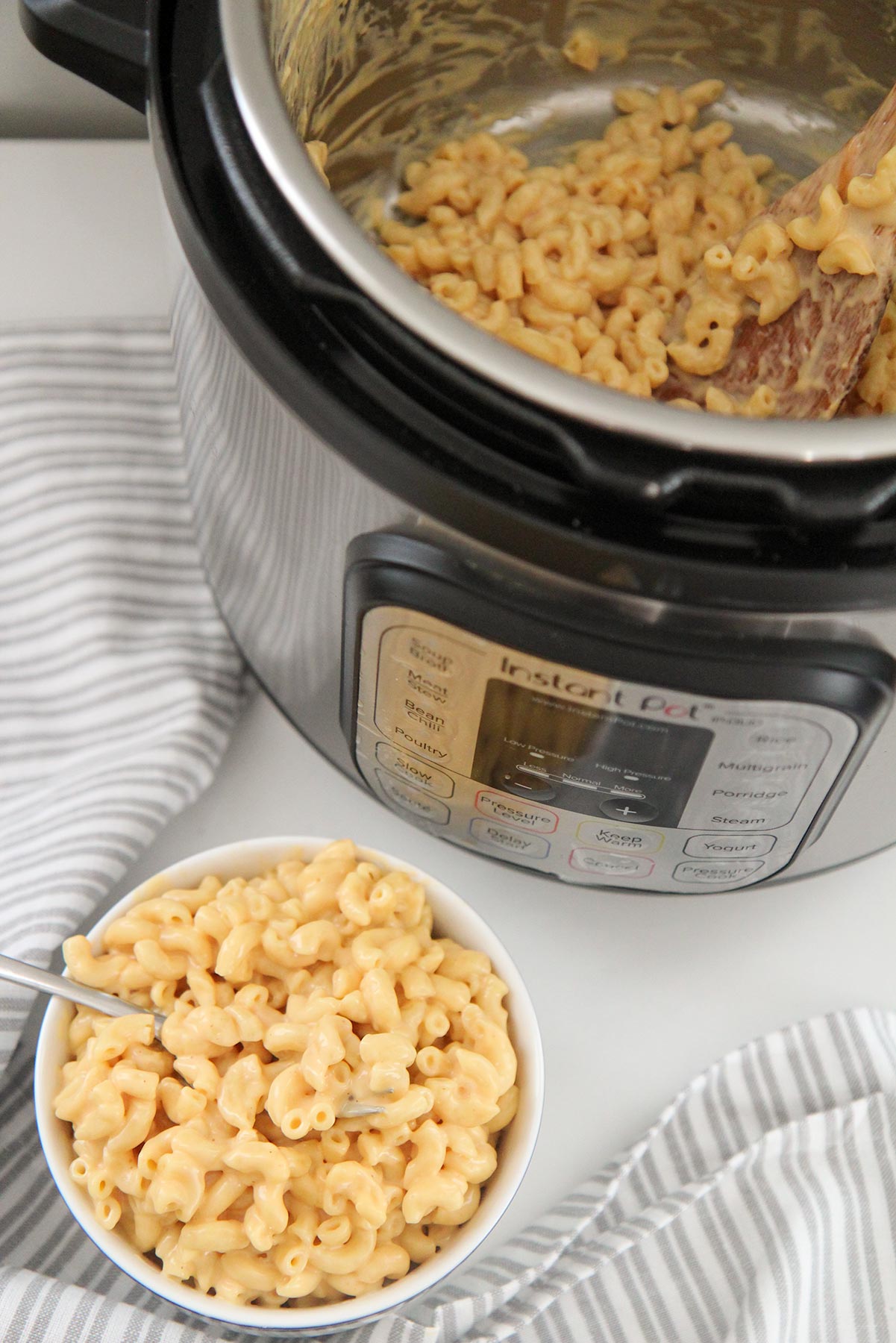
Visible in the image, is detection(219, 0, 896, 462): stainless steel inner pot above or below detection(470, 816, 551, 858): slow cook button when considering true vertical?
above

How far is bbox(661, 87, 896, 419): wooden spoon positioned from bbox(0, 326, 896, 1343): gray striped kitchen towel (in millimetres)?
380

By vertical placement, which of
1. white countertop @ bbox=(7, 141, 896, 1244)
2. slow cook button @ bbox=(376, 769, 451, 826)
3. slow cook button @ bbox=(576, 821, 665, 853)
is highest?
slow cook button @ bbox=(576, 821, 665, 853)

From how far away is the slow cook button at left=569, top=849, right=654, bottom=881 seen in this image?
2.23 ft

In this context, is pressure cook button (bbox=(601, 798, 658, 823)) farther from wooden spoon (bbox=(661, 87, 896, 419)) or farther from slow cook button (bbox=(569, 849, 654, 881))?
wooden spoon (bbox=(661, 87, 896, 419))

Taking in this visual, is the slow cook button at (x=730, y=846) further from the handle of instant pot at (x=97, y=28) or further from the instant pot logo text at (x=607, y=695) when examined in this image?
the handle of instant pot at (x=97, y=28)

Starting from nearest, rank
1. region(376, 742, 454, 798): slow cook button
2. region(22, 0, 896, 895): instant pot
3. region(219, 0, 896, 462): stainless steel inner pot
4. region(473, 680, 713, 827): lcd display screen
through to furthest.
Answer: region(22, 0, 896, 895): instant pot → region(473, 680, 713, 827): lcd display screen → region(376, 742, 454, 798): slow cook button → region(219, 0, 896, 462): stainless steel inner pot

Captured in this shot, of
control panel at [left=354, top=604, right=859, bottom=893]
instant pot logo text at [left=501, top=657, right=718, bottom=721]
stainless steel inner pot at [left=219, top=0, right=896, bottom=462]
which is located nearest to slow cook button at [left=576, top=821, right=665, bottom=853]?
control panel at [left=354, top=604, right=859, bottom=893]

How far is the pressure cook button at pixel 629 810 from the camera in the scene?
0.62m

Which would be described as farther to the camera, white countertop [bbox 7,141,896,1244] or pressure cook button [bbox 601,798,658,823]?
white countertop [bbox 7,141,896,1244]

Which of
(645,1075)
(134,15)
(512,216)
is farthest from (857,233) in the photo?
(645,1075)

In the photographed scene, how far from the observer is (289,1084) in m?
0.62

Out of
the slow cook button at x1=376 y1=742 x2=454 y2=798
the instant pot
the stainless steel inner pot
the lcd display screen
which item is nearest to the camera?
the instant pot

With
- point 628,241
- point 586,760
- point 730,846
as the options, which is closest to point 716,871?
point 730,846

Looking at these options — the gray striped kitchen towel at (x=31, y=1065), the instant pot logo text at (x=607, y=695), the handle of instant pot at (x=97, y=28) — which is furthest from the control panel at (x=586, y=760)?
the handle of instant pot at (x=97, y=28)
